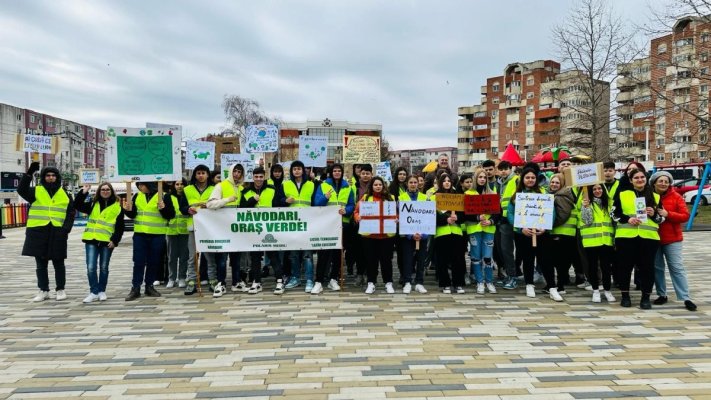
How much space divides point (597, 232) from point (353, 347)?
4.05 m

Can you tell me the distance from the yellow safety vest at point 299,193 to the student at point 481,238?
8.18ft

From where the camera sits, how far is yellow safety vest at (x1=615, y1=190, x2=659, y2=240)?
257 inches

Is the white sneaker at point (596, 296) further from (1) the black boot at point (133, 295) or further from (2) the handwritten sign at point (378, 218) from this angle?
(1) the black boot at point (133, 295)

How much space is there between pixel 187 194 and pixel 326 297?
2.74 meters

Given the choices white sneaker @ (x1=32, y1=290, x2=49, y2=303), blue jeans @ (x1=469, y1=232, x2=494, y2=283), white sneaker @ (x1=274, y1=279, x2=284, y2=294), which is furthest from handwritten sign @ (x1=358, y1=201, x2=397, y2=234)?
white sneaker @ (x1=32, y1=290, x2=49, y2=303)

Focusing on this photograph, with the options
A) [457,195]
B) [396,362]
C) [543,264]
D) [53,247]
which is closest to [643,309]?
[543,264]

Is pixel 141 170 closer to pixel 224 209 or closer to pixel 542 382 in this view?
pixel 224 209

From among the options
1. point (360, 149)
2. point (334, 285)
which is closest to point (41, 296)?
point (334, 285)

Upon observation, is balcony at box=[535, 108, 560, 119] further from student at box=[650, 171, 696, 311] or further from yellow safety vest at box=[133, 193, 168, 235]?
yellow safety vest at box=[133, 193, 168, 235]

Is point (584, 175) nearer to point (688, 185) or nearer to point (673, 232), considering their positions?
point (673, 232)

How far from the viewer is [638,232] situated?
6562mm

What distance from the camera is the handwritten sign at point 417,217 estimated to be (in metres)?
7.66

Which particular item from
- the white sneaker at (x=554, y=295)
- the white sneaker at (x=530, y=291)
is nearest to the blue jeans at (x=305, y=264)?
the white sneaker at (x=530, y=291)

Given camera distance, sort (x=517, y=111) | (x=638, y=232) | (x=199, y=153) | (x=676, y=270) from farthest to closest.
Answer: (x=517, y=111)
(x=199, y=153)
(x=676, y=270)
(x=638, y=232)
